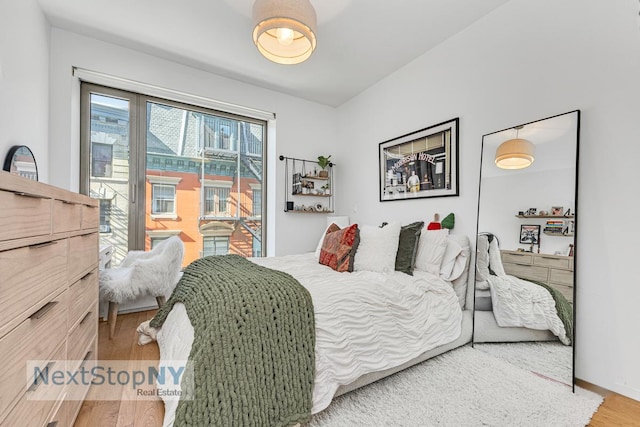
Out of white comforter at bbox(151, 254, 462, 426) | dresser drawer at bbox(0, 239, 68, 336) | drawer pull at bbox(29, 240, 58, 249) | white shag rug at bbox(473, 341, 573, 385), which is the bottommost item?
white shag rug at bbox(473, 341, 573, 385)

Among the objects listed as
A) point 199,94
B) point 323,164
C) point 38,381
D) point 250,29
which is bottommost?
point 38,381

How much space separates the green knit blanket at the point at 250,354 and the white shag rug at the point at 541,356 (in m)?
1.48

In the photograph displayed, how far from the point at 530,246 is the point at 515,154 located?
663 mm

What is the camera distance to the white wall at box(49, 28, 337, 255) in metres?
2.51

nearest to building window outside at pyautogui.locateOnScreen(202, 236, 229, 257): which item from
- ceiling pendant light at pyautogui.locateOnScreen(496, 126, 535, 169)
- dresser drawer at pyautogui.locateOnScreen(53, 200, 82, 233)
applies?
dresser drawer at pyautogui.locateOnScreen(53, 200, 82, 233)

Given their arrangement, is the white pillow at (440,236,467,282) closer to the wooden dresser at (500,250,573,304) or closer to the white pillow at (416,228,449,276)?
the white pillow at (416,228,449,276)

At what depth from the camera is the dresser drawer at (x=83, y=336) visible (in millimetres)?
1209

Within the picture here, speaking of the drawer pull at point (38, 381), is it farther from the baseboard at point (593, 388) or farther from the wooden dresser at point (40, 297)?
the baseboard at point (593, 388)

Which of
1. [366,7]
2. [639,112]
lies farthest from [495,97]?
[366,7]

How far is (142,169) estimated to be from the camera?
10.1ft

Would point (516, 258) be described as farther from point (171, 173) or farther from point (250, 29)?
point (171, 173)

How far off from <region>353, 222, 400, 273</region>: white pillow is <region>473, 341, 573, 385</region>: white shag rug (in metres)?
0.94

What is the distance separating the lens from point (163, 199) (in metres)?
3.20

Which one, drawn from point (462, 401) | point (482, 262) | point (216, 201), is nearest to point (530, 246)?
point (482, 262)
